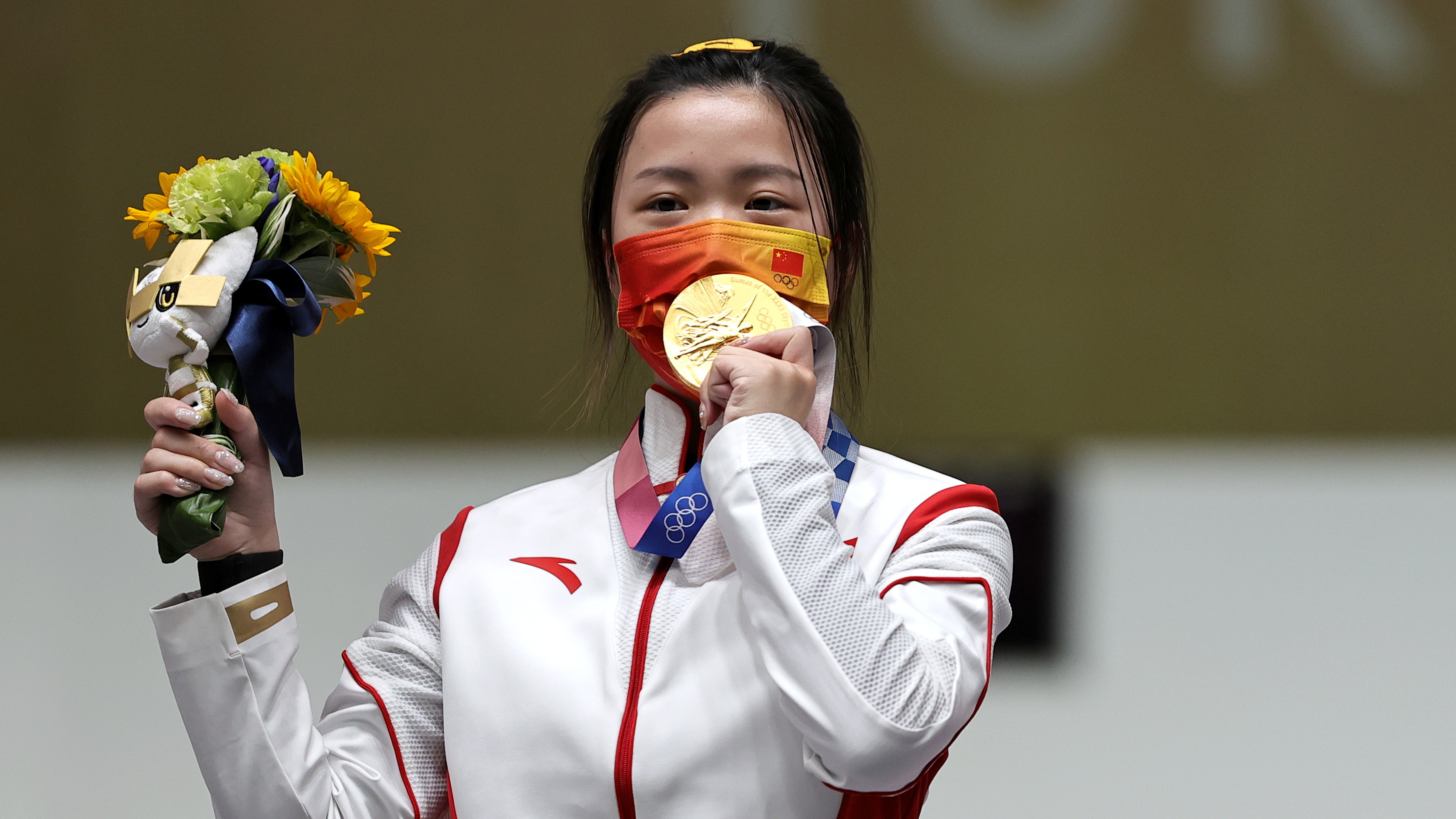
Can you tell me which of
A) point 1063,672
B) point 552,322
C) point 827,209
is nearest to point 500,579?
point 827,209

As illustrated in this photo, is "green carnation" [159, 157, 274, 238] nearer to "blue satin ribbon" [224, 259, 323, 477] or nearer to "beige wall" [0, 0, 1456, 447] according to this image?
"blue satin ribbon" [224, 259, 323, 477]

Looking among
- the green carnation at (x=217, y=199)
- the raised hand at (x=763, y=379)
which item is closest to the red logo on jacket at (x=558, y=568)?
the raised hand at (x=763, y=379)

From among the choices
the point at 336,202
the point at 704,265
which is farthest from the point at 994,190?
the point at 336,202

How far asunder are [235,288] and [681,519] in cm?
48

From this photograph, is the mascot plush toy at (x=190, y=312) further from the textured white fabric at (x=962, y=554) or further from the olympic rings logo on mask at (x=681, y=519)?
the textured white fabric at (x=962, y=554)

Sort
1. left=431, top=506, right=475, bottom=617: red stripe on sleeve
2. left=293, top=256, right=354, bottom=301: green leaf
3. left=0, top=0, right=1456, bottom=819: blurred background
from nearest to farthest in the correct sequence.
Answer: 1. left=293, top=256, right=354, bottom=301: green leaf
2. left=431, top=506, right=475, bottom=617: red stripe on sleeve
3. left=0, top=0, right=1456, bottom=819: blurred background

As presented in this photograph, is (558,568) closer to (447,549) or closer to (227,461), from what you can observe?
(447,549)

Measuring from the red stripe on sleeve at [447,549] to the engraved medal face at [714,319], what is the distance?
1.01ft

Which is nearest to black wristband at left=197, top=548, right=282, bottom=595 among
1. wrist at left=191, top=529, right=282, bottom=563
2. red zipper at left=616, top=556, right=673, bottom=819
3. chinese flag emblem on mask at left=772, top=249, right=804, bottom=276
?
wrist at left=191, top=529, right=282, bottom=563

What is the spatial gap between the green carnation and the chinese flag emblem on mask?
19.9 inches

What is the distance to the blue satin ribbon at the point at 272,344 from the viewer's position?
1223 millimetres

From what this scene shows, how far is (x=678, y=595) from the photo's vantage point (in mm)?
1331

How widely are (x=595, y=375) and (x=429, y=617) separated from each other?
416 millimetres

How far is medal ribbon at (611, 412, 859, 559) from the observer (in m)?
1.33
